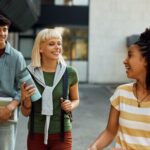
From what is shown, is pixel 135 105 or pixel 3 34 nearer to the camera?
pixel 135 105

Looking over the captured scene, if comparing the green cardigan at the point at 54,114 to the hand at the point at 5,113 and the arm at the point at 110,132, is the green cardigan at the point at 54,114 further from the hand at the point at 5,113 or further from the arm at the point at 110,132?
the arm at the point at 110,132

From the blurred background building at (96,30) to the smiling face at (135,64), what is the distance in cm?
2329

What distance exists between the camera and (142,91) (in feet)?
9.12

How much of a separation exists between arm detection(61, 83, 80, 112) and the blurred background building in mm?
22211

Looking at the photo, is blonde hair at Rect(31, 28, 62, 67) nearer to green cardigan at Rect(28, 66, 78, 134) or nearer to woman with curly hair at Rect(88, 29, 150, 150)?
green cardigan at Rect(28, 66, 78, 134)

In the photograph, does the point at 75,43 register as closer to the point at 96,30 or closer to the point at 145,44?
the point at 96,30

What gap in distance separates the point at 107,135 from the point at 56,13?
2352cm

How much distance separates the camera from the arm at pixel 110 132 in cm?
281

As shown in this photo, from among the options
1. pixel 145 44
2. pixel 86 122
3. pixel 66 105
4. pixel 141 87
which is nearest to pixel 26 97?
pixel 66 105

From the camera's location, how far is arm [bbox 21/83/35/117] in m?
3.45

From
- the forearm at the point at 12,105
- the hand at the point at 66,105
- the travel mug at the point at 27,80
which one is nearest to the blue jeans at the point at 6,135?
the forearm at the point at 12,105

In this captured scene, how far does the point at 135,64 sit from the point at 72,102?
1.17 m

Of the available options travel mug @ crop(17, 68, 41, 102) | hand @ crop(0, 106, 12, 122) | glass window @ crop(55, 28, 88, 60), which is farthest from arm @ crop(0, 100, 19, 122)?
glass window @ crop(55, 28, 88, 60)

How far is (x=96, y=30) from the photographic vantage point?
2644cm
